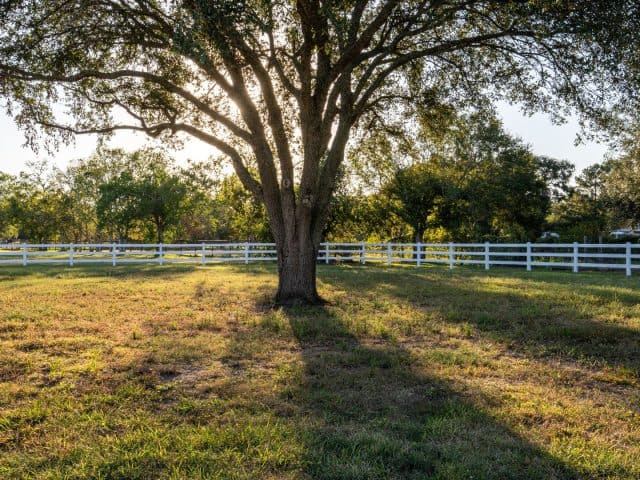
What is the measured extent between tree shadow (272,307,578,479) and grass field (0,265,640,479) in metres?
0.02

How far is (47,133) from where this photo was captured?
39.3 feet

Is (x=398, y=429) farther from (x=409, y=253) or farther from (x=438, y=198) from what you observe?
(x=438, y=198)

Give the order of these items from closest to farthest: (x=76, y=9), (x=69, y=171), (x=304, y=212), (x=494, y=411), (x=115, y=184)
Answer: (x=494, y=411)
(x=76, y=9)
(x=304, y=212)
(x=115, y=184)
(x=69, y=171)

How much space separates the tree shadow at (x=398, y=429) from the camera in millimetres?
3369

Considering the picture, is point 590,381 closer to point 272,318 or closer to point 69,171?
point 272,318

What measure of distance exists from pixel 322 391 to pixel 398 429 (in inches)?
45.6

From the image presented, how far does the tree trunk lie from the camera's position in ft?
37.2

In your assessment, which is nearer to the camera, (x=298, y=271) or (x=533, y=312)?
(x=533, y=312)

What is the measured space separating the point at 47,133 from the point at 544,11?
37.1 ft

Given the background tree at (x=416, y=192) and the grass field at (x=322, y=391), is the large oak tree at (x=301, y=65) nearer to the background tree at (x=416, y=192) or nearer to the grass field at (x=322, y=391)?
the grass field at (x=322, y=391)

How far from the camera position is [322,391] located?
5.09m

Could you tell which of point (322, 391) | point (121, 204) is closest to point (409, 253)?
point (322, 391)

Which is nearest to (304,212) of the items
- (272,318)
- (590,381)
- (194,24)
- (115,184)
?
(272,318)

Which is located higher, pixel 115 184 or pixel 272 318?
pixel 115 184
